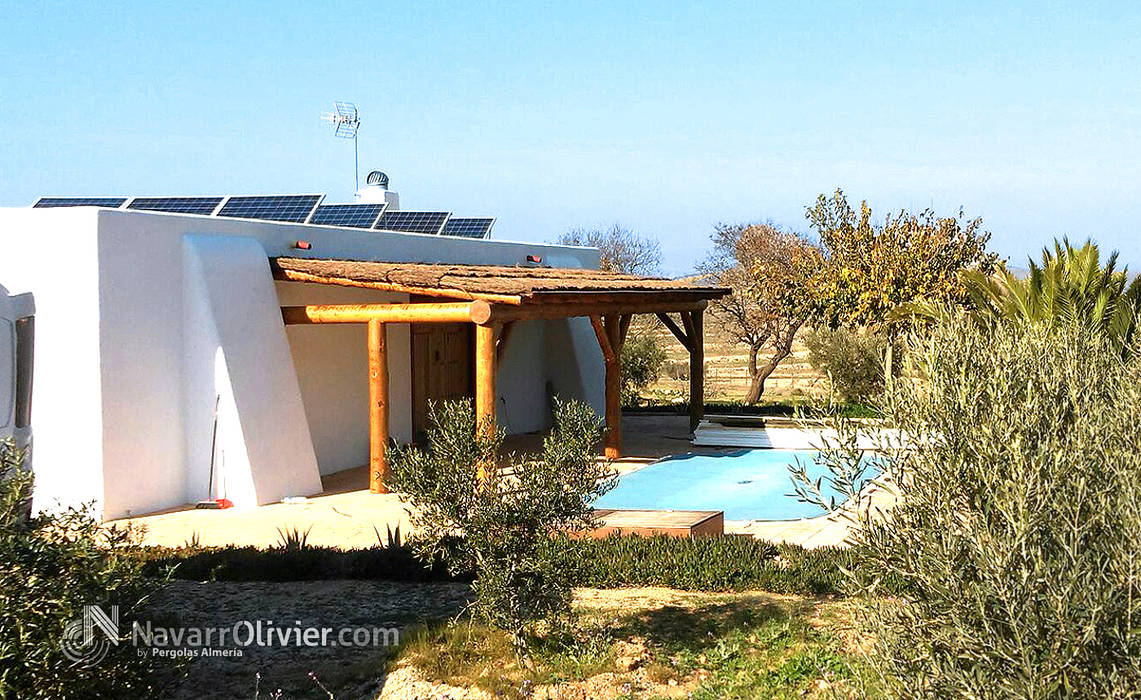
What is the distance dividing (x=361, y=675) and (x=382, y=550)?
2.69 metres

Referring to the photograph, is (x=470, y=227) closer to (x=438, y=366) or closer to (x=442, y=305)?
(x=438, y=366)

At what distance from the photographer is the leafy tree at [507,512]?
659 cm

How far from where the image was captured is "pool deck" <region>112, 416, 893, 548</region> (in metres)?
11.2

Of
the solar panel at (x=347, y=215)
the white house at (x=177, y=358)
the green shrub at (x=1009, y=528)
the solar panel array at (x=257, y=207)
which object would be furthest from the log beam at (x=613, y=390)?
the green shrub at (x=1009, y=528)

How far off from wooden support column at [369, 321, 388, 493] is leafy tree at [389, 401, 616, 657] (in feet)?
24.4

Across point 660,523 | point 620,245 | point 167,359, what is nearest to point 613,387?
point 167,359

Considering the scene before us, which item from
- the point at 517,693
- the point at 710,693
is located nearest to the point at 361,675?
the point at 517,693

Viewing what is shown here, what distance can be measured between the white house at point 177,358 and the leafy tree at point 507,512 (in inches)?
253

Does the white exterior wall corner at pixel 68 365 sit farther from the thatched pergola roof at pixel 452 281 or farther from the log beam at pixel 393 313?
the log beam at pixel 393 313

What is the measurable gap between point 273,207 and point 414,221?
4.33 metres

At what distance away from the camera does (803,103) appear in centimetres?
2030

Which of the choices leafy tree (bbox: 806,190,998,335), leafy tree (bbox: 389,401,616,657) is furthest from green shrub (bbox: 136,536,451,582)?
leafy tree (bbox: 806,190,998,335)

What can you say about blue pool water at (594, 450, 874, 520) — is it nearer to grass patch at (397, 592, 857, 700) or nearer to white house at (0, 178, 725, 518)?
white house at (0, 178, 725, 518)

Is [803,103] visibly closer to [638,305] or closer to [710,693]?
[638,305]
